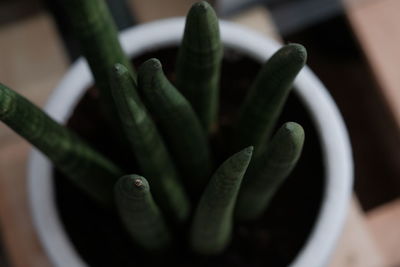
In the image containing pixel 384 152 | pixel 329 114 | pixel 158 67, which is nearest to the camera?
pixel 158 67

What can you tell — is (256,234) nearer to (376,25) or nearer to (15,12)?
(376,25)

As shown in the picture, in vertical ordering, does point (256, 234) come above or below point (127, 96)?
below

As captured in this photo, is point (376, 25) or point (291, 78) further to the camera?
point (376, 25)

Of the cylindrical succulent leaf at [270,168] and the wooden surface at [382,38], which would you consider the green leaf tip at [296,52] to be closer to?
the cylindrical succulent leaf at [270,168]

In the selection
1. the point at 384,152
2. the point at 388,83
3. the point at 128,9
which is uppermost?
the point at 128,9

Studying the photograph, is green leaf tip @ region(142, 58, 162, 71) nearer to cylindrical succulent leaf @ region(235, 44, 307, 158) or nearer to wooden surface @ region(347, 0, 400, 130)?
cylindrical succulent leaf @ region(235, 44, 307, 158)

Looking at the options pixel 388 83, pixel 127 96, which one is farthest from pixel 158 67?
pixel 388 83

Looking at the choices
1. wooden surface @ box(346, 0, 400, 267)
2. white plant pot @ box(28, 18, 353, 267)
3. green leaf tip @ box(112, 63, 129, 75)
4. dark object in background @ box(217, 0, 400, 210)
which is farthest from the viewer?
dark object in background @ box(217, 0, 400, 210)

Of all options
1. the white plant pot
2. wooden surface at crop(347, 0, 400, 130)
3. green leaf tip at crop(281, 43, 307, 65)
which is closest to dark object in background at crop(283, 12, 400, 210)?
wooden surface at crop(347, 0, 400, 130)
